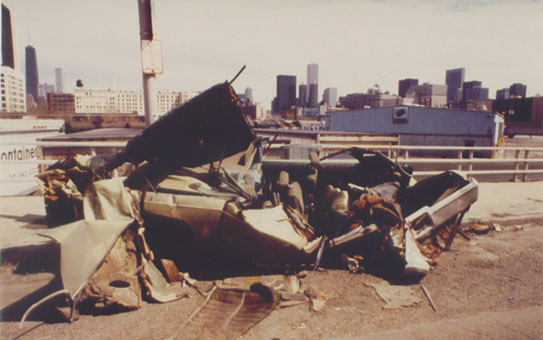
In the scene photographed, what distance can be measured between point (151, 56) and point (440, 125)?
121 ft

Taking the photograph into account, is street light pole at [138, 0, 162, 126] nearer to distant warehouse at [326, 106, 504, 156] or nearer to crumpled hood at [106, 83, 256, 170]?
crumpled hood at [106, 83, 256, 170]

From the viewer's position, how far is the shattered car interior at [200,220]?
3318 mm

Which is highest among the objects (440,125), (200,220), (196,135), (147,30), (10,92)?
(10,92)

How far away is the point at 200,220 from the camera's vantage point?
142 inches

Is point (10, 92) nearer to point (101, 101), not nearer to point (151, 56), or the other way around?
point (101, 101)

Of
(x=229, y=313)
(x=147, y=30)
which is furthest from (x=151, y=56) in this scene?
(x=229, y=313)

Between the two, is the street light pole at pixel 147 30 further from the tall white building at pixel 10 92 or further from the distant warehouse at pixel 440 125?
the tall white building at pixel 10 92

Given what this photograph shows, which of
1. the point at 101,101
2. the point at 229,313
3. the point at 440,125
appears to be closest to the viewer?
the point at 229,313

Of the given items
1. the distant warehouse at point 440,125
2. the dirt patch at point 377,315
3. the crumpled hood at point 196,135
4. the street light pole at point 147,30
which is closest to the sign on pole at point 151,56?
the street light pole at point 147,30

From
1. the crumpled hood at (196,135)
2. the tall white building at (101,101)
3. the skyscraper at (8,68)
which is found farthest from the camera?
the tall white building at (101,101)

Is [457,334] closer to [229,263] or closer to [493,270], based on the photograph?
[493,270]

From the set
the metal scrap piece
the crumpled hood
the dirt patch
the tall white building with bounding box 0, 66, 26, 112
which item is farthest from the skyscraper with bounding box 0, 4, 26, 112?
the metal scrap piece

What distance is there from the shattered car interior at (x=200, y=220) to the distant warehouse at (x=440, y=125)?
98.0 ft

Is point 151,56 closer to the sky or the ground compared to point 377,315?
closer to the sky
